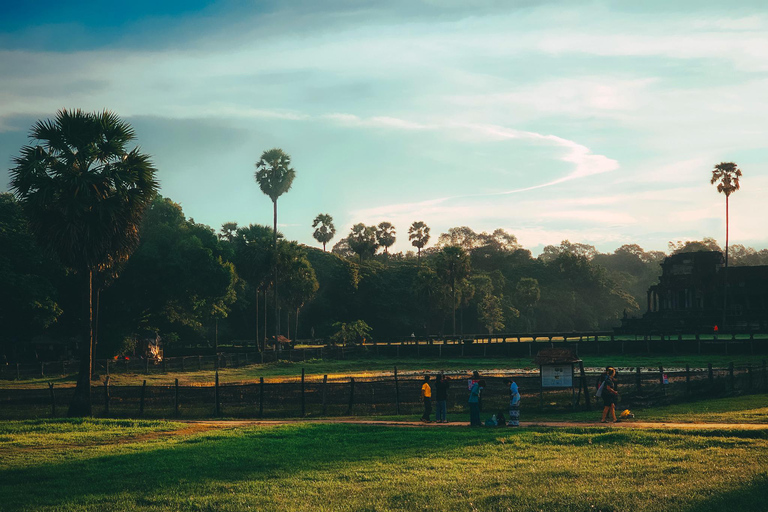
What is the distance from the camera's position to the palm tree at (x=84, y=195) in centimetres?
2930

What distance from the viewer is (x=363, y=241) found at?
442 feet

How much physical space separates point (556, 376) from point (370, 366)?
138 feet

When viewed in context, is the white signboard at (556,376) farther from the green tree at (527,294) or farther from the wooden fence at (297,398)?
the green tree at (527,294)

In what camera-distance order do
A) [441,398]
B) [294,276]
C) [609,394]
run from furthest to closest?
[294,276]
[441,398]
[609,394]

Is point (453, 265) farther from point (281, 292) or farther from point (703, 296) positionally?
point (703, 296)

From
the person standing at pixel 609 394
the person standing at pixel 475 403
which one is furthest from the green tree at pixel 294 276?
the person standing at pixel 609 394

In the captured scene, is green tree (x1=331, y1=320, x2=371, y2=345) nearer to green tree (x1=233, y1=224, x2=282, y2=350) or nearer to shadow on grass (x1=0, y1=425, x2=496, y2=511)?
green tree (x1=233, y1=224, x2=282, y2=350)

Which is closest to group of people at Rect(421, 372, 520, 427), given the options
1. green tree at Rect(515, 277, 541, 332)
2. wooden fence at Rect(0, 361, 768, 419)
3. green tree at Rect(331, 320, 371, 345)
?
wooden fence at Rect(0, 361, 768, 419)

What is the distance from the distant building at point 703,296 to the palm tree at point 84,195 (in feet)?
207

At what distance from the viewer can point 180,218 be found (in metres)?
82.2

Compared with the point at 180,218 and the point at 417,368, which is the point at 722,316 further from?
the point at 180,218

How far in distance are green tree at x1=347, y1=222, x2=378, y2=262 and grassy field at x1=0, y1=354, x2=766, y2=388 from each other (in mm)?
58811

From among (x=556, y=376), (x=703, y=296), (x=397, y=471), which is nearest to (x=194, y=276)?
(x=556, y=376)

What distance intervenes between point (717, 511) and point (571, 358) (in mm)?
17093
